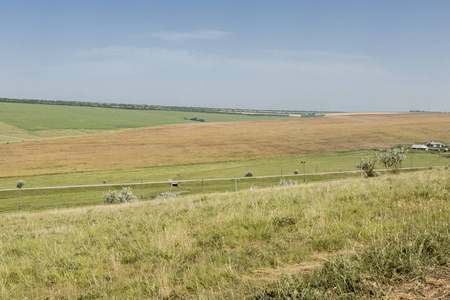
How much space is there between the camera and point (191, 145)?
3900 inches

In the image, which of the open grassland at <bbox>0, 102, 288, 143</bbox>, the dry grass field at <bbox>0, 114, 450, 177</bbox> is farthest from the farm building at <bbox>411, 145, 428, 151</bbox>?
the open grassland at <bbox>0, 102, 288, 143</bbox>

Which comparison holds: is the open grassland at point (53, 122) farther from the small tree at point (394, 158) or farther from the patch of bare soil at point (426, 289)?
the patch of bare soil at point (426, 289)

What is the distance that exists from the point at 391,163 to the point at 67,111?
19266 centimetres

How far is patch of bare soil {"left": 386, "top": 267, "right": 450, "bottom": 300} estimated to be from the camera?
12.4 feet

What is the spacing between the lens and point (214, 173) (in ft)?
206

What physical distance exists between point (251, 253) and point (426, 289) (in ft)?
9.45

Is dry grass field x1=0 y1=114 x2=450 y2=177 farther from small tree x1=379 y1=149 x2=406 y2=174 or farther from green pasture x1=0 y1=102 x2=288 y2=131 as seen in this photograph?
green pasture x1=0 y1=102 x2=288 y2=131

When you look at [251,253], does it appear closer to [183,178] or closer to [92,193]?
[92,193]

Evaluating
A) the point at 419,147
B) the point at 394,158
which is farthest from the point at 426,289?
the point at 419,147

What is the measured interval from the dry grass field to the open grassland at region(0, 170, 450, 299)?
214 ft

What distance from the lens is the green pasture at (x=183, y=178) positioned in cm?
4227

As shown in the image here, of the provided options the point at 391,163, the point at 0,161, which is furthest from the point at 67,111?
the point at 391,163

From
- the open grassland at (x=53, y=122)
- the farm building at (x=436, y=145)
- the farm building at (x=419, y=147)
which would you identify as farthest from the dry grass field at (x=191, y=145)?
the open grassland at (x=53, y=122)

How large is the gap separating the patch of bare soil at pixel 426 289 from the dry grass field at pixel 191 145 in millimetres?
70577
